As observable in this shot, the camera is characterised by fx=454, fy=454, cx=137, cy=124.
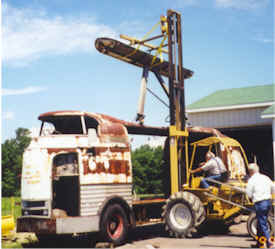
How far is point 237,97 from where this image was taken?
23828 millimetres

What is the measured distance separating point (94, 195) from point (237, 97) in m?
14.2

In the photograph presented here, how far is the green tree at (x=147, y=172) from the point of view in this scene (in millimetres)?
30219

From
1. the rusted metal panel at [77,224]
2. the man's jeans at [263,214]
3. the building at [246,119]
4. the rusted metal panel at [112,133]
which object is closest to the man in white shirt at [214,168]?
the rusted metal panel at [112,133]

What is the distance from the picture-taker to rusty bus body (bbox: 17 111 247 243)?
443 inches

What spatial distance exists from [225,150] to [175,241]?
416 centimetres

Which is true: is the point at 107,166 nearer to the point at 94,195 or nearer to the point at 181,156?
the point at 94,195

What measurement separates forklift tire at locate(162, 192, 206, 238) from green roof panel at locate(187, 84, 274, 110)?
10008 millimetres

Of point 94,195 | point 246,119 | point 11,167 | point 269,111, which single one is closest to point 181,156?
point 94,195

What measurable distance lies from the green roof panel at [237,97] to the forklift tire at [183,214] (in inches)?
394

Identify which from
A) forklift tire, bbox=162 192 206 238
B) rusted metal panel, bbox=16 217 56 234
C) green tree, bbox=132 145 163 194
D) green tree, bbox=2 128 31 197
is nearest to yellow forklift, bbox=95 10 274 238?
forklift tire, bbox=162 192 206 238

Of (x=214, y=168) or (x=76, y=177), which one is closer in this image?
(x=76, y=177)

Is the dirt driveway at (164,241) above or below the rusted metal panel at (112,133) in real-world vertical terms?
below

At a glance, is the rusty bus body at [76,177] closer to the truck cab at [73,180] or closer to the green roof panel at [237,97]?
the truck cab at [73,180]

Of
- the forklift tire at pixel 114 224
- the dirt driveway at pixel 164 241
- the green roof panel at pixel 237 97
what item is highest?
the green roof panel at pixel 237 97
